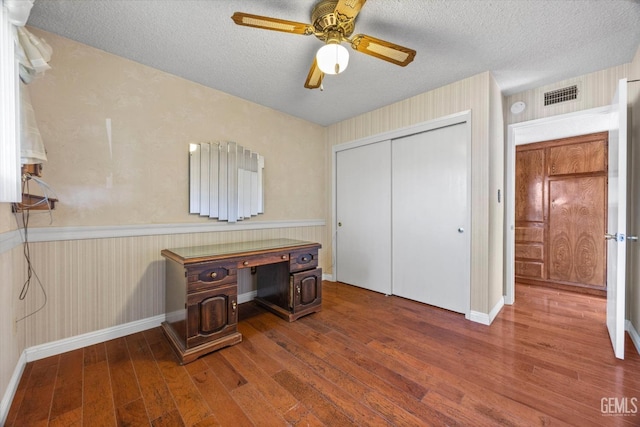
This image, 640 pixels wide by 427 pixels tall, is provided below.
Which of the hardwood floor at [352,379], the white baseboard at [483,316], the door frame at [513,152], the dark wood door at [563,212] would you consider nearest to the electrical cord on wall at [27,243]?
the hardwood floor at [352,379]

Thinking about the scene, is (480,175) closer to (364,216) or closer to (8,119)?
(364,216)

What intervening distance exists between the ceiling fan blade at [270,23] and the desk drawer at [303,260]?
184 centimetres

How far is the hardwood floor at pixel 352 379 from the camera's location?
4.48ft

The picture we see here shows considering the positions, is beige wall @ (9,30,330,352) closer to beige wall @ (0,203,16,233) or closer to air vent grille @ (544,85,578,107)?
beige wall @ (0,203,16,233)

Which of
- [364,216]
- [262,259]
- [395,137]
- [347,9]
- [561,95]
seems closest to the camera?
[347,9]

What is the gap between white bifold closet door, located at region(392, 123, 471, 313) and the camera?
2.66m

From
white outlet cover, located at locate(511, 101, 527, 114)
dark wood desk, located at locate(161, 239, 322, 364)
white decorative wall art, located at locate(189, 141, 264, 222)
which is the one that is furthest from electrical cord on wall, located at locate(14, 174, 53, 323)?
white outlet cover, located at locate(511, 101, 527, 114)

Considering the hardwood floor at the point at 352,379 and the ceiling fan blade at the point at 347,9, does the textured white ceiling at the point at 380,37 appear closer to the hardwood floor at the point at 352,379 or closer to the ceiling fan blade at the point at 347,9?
the ceiling fan blade at the point at 347,9

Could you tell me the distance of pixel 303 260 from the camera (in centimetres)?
267

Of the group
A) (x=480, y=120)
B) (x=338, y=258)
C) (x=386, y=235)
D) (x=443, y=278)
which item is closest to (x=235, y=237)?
(x=338, y=258)

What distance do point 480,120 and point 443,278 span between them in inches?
65.9

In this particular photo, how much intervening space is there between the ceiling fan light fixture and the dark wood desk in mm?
1585

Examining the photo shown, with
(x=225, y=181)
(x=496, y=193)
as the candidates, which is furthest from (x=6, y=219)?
(x=496, y=193)

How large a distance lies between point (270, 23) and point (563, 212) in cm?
450
